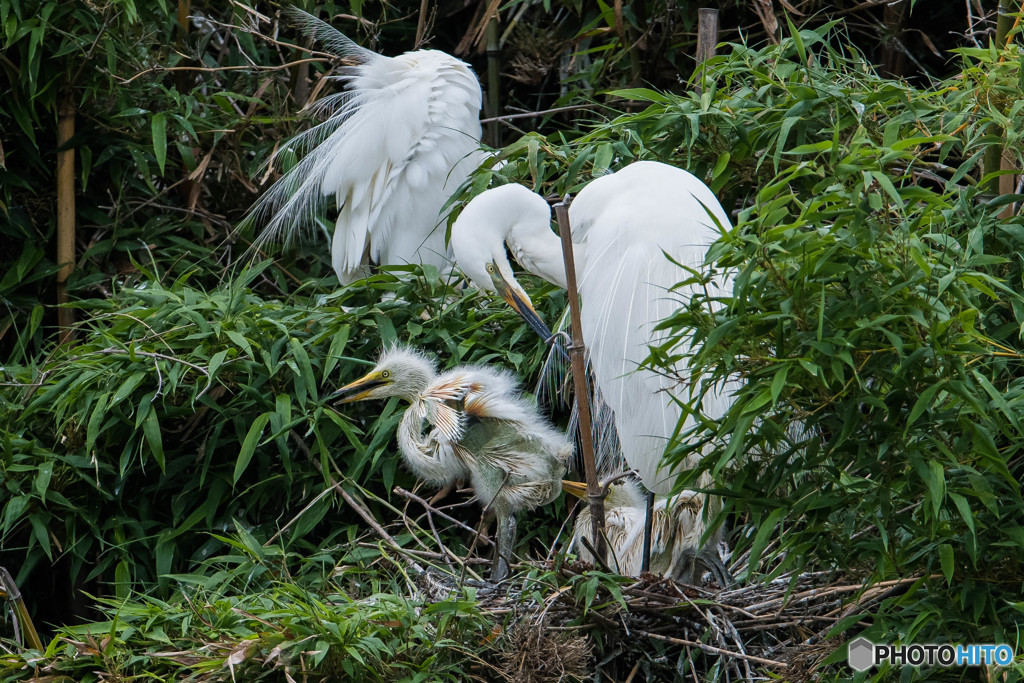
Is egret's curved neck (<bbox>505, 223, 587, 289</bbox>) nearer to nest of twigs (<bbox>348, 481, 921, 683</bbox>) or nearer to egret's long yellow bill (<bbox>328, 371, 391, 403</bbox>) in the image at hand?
egret's long yellow bill (<bbox>328, 371, 391, 403</bbox>)

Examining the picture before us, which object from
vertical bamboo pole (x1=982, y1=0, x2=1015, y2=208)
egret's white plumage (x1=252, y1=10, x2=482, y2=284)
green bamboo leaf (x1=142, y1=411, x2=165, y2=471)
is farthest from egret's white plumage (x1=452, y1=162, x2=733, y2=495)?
egret's white plumage (x1=252, y1=10, x2=482, y2=284)

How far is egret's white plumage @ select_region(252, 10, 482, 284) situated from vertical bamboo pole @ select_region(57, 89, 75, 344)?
0.61 metres

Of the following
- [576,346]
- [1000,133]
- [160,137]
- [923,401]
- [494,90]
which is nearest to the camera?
[923,401]

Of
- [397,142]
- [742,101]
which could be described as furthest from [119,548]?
[742,101]

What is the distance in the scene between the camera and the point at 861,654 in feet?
6.36

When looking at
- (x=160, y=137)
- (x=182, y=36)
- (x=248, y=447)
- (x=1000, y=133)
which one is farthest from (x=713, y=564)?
(x=182, y=36)

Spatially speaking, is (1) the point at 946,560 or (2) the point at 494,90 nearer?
(1) the point at 946,560

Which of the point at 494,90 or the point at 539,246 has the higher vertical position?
the point at 494,90

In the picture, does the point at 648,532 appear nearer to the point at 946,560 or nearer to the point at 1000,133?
the point at 946,560

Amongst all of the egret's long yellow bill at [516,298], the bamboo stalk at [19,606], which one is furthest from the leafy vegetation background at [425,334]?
the egret's long yellow bill at [516,298]

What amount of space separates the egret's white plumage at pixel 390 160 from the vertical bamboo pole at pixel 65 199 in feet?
2.00

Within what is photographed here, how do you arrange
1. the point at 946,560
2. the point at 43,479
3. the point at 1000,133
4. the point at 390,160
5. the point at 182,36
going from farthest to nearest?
the point at 182,36
the point at 390,160
the point at 43,479
the point at 1000,133
the point at 946,560

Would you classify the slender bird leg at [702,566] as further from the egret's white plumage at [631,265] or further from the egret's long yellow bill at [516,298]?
the egret's long yellow bill at [516,298]

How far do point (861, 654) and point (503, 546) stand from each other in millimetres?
883
